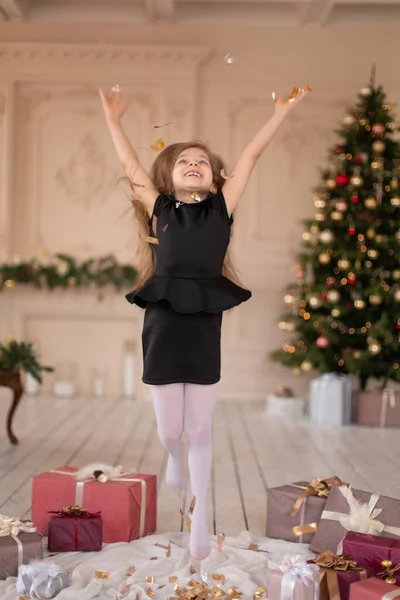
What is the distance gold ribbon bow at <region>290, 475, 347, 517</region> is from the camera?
327 cm

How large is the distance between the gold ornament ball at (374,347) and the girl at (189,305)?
381cm

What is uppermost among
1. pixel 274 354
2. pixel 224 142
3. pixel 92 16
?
pixel 92 16

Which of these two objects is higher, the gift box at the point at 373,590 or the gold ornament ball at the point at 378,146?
the gold ornament ball at the point at 378,146

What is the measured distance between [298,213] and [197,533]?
17.3ft

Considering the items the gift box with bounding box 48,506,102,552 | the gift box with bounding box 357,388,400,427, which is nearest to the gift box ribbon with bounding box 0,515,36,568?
the gift box with bounding box 48,506,102,552

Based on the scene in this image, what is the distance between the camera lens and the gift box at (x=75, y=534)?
10.3ft

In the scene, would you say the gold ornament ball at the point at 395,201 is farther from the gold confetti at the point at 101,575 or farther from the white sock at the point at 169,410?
the gold confetti at the point at 101,575

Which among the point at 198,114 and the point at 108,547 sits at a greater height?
the point at 198,114

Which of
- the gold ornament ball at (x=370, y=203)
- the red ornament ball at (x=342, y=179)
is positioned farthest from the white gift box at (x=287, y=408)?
the red ornament ball at (x=342, y=179)

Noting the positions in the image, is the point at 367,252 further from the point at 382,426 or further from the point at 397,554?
the point at 397,554

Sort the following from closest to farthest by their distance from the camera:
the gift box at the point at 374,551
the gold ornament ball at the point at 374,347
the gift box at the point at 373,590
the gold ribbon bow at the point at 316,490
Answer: the gift box at the point at 373,590, the gift box at the point at 374,551, the gold ribbon bow at the point at 316,490, the gold ornament ball at the point at 374,347

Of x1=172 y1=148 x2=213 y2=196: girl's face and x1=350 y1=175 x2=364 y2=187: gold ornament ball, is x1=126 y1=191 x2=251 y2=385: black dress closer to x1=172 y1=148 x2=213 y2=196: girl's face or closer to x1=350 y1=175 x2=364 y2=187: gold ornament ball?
x1=172 y1=148 x2=213 y2=196: girl's face

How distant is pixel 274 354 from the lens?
7266mm

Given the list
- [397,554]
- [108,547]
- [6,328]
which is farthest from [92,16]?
[397,554]
